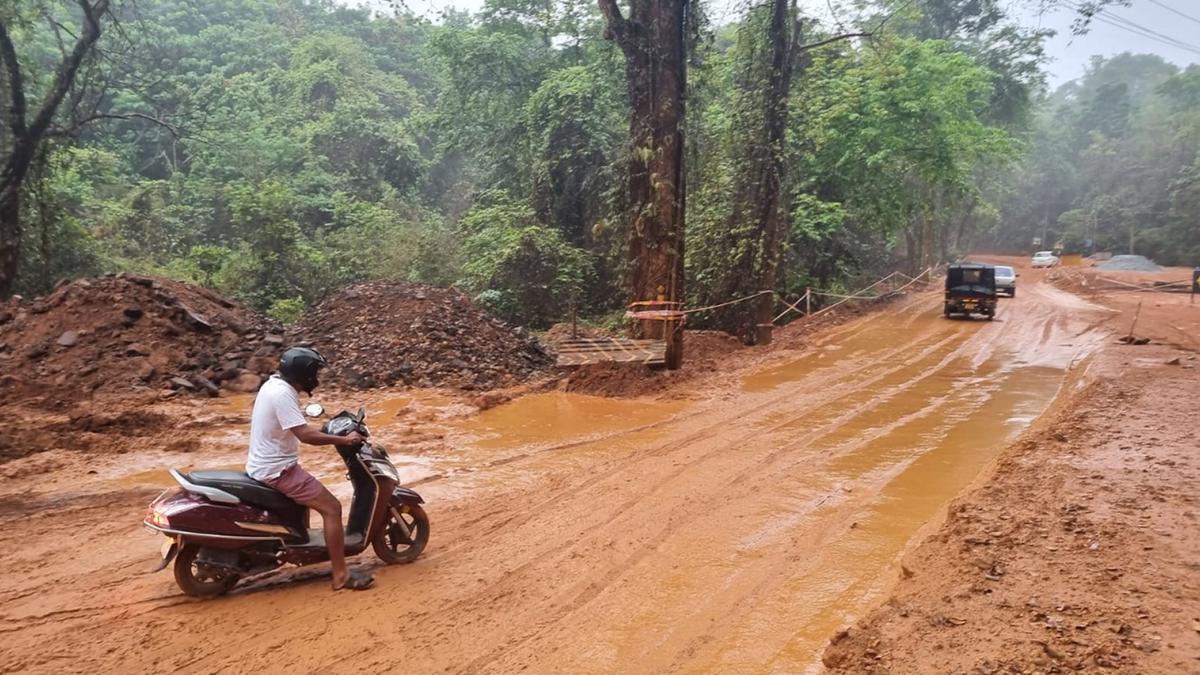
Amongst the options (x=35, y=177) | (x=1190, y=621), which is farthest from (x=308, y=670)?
(x=35, y=177)

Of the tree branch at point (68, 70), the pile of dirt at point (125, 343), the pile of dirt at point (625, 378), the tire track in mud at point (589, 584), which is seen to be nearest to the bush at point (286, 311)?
the pile of dirt at point (125, 343)

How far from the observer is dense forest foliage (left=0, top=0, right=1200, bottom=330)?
18.1 m

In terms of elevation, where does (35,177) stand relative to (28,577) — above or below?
above

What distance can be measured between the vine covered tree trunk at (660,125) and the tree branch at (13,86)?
14626 mm

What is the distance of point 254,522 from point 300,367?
1050 millimetres

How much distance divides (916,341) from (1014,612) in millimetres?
15840

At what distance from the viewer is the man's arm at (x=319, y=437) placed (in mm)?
4520

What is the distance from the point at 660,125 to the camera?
13312mm

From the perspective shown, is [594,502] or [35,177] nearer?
[594,502]

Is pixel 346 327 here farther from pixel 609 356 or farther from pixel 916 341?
pixel 916 341

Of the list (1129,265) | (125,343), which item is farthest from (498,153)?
(1129,265)

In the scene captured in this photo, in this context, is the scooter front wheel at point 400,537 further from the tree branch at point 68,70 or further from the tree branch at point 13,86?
the tree branch at point 13,86

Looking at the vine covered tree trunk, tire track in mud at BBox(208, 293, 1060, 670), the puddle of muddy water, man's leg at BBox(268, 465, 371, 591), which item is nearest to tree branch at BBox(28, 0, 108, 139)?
the vine covered tree trunk

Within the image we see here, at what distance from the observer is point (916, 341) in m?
18.3
